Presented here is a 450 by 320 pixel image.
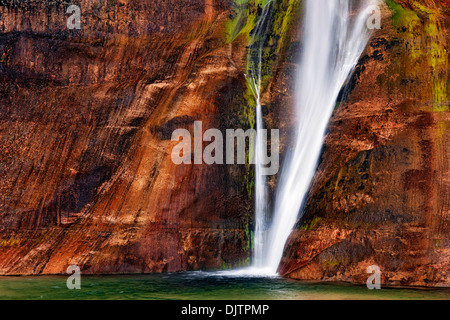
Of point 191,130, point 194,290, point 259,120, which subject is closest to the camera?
point 194,290

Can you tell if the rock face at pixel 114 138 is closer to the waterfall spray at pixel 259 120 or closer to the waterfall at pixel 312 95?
the waterfall spray at pixel 259 120

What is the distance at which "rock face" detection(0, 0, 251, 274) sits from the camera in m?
18.1

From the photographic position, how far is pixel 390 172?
16.2 meters

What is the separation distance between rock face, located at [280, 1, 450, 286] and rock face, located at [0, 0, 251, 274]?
3149 millimetres

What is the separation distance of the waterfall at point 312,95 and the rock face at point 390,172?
55 cm

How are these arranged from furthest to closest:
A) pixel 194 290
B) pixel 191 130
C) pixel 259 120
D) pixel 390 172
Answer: pixel 259 120 → pixel 191 130 → pixel 390 172 → pixel 194 290

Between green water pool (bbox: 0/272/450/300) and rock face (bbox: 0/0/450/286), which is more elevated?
rock face (bbox: 0/0/450/286)

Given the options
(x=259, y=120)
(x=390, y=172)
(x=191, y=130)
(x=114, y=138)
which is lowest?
(x=390, y=172)

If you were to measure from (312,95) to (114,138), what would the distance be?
20.4ft

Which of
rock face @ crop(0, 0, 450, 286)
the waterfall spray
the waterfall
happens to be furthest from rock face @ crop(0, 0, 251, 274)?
the waterfall

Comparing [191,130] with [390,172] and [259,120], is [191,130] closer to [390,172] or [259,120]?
[259,120]

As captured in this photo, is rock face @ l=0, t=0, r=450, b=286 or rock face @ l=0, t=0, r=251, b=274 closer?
rock face @ l=0, t=0, r=450, b=286

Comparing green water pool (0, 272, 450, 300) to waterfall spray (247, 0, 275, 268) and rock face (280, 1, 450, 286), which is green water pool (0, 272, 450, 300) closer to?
rock face (280, 1, 450, 286)

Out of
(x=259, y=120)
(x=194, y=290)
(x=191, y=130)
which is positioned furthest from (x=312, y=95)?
(x=194, y=290)
